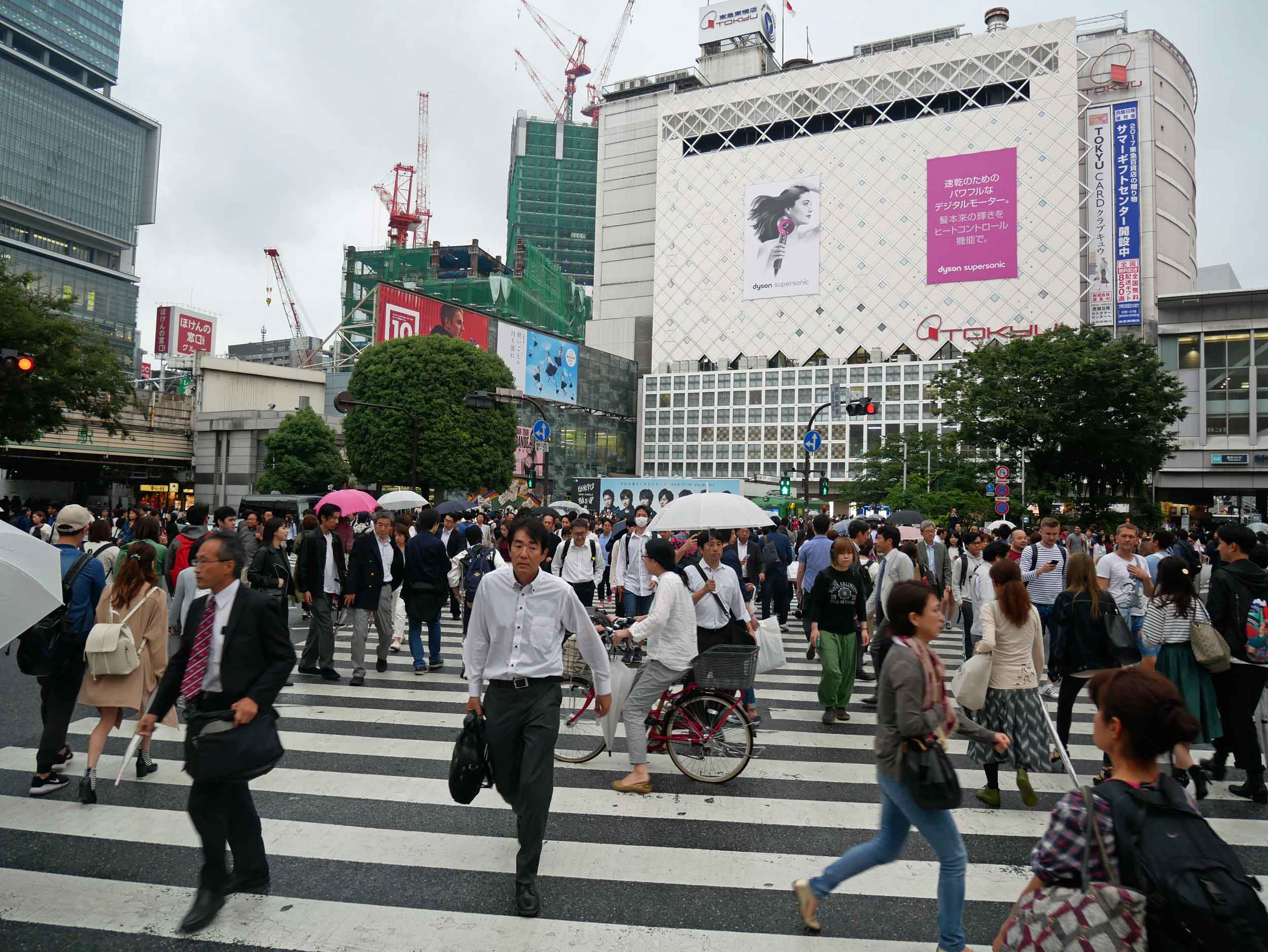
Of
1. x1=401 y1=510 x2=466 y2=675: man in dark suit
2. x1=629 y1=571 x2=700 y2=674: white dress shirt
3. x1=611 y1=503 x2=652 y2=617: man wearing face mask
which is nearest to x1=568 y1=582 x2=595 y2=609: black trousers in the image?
x1=611 y1=503 x2=652 y2=617: man wearing face mask

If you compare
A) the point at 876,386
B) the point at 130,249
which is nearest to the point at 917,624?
the point at 876,386

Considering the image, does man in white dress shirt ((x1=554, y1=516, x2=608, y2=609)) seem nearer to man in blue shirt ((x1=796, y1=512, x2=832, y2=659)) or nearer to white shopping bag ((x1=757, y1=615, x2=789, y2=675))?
man in blue shirt ((x1=796, y1=512, x2=832, y2=659))

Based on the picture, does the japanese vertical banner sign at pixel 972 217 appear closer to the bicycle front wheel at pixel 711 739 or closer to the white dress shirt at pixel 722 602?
the white dress shirt at pixel 722 602

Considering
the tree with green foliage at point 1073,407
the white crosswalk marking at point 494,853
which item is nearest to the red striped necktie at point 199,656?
the white crosswalk marking at point 494,853

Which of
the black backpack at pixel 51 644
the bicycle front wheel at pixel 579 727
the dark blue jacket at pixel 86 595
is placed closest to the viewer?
the black backpack at pixel 51 644

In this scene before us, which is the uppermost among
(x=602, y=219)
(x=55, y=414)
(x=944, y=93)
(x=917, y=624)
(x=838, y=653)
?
(x=944, y=93)

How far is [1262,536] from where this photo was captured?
16.6 m

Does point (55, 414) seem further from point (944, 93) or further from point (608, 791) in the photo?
point (944, 93)

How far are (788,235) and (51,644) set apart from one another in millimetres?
77652

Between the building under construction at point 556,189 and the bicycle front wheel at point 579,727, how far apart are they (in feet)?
470

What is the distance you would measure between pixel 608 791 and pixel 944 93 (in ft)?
271

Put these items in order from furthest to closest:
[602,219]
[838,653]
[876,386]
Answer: [602,219], [876,386], [838,653]

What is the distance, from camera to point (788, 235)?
250ft

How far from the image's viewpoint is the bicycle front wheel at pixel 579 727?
617 centimetres
